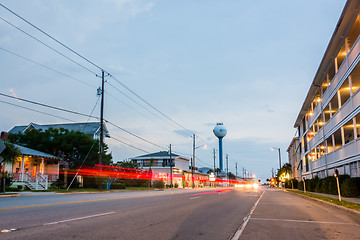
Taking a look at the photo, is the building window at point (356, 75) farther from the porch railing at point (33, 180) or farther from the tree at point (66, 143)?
the tree at point (66, 143)

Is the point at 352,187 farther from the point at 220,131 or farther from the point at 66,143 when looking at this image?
the point at 220,131

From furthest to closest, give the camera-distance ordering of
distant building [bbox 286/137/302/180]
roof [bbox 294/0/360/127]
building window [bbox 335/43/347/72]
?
1. distant building [bbox 286/137/302/180]
2. building window [bbox 335/43/347/72]
3. roof [bbox 294/0/360/127]

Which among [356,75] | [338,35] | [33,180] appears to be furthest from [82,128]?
[356,75]

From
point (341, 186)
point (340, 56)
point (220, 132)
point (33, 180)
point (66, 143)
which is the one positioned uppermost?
point (220, 132)

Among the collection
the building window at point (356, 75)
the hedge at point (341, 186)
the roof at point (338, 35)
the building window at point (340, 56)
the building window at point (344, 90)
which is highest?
the roof at point (338, 35)

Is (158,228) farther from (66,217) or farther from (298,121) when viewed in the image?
(298,121)

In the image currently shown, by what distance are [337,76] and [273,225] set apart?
2056 cm

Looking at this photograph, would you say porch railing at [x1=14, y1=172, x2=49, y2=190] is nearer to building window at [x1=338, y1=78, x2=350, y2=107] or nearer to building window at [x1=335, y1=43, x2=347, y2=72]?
building window at [x1=338, y1=78, x2=350, y2=107]

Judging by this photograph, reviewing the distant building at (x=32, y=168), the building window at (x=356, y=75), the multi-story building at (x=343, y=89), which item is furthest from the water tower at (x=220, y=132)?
the building window at (x=356, y=75)

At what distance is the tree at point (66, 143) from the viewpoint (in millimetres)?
40812

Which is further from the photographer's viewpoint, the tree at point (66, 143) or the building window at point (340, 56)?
the tree at point (66, 143)

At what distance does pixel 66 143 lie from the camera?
40375mm

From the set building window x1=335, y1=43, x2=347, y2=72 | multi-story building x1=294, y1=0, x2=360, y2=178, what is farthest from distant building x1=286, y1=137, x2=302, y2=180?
building window x1=335, y1=43, x2=347, y2=72

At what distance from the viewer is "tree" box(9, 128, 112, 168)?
1607 inches
